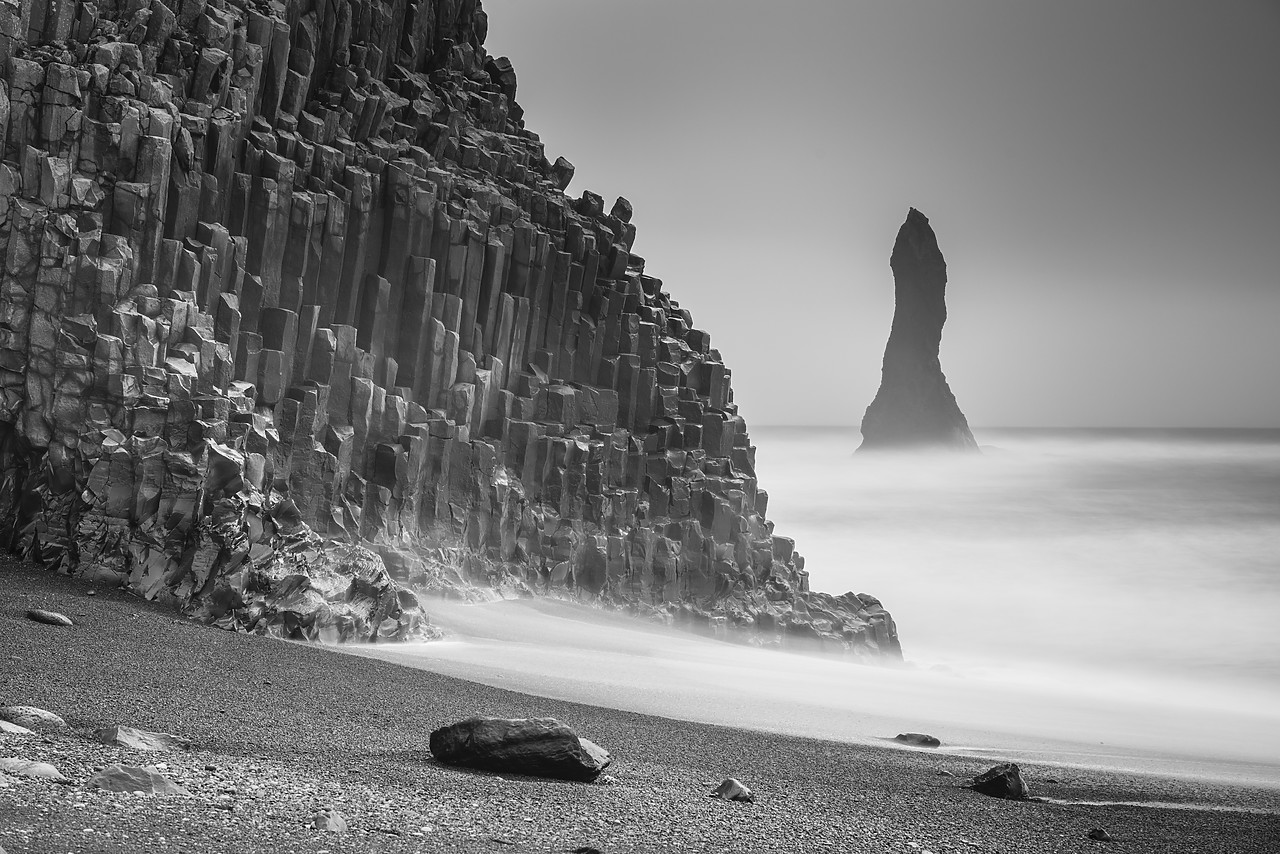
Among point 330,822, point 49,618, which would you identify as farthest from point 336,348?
point 330,822

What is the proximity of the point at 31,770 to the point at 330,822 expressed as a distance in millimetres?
1958

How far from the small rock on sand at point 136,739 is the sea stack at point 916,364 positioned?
75.4 metres

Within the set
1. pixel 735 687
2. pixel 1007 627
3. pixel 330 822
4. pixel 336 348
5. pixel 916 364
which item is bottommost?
pixel 330 822

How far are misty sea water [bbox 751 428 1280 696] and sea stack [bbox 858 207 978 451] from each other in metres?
2.02

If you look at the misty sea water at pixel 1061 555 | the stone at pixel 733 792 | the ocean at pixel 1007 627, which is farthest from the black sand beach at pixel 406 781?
the misty sea water at pixel 1061 555

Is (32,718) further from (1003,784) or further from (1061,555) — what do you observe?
(1061,555)

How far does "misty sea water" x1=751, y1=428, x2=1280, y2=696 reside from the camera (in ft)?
140

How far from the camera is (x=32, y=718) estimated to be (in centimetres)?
935

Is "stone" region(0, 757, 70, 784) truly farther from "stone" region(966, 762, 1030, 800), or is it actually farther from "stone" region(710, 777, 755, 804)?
"stone" region(966, 762, 1030, 800)

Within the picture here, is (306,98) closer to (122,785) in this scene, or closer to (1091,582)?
(122,785)

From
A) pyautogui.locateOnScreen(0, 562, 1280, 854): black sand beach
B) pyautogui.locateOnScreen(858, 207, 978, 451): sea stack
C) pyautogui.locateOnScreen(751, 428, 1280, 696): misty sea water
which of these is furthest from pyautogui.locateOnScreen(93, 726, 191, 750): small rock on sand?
pyautogui.locateOnScreen(858, 207, 978, 451): sea stack

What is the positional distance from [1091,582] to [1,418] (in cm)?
4612

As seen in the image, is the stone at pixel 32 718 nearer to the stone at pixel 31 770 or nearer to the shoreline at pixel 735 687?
the stone at pixel 31 770

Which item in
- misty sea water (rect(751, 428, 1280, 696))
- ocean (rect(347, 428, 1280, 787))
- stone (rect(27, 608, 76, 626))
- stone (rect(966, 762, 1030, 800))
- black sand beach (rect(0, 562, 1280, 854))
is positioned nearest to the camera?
black sand beach (rect(0, 562, 1280, 854))
